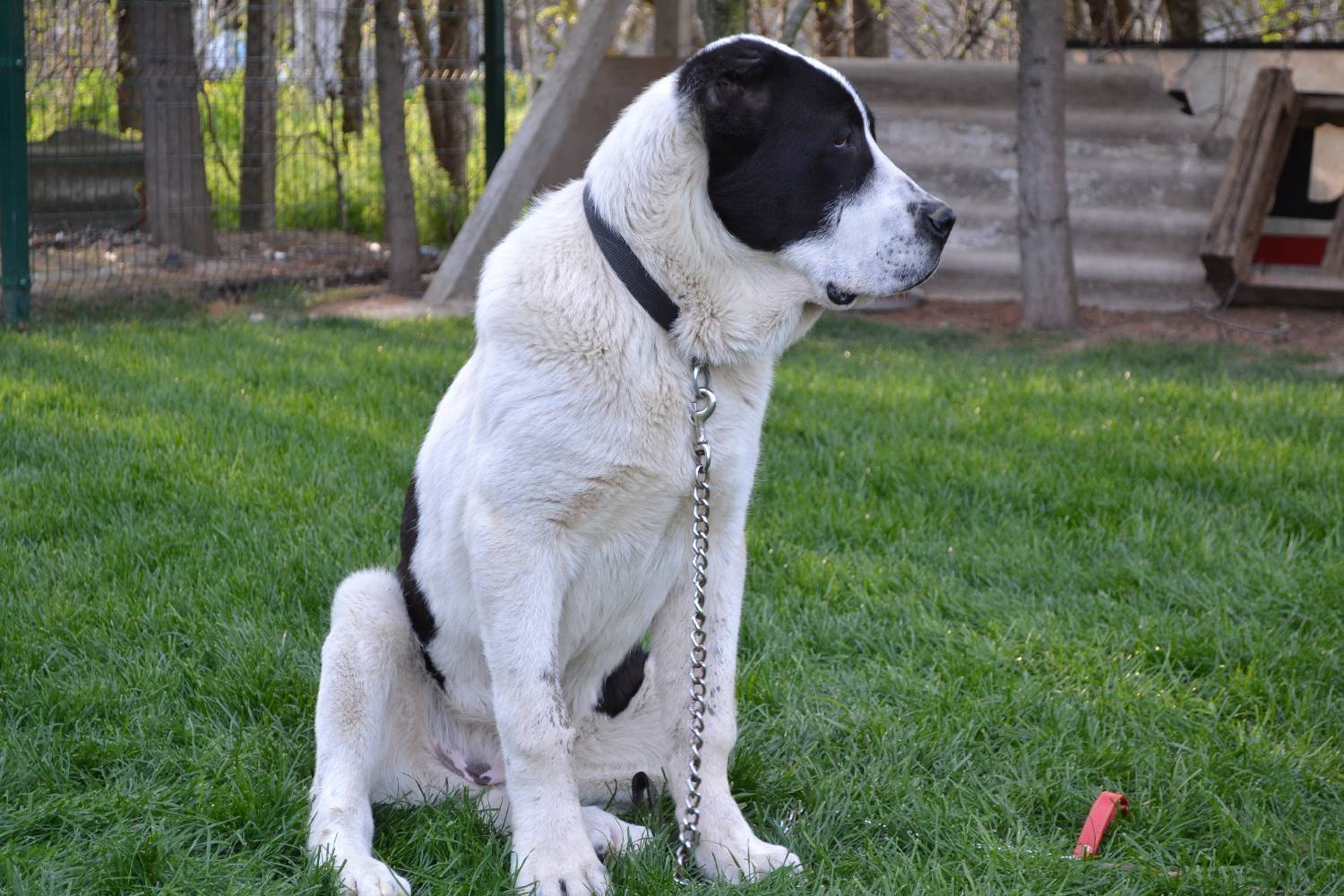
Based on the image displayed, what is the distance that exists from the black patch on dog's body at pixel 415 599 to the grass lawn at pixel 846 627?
31 centimetres

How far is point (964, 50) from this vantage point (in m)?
11.2

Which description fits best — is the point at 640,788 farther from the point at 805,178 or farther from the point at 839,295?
the point at 805,178

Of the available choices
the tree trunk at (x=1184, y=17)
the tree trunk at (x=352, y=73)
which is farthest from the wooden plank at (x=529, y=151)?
the tree trunk at (x=1184, y=17)

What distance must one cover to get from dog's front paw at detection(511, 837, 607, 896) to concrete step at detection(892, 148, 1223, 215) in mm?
7279

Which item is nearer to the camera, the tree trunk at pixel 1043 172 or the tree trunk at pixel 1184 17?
the tree trunk at pixel 1043 172

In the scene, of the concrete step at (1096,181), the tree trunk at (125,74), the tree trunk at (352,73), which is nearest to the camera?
the tree trunk at (125,74)

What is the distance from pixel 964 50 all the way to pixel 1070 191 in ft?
8.50

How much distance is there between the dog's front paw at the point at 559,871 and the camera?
7.48ft

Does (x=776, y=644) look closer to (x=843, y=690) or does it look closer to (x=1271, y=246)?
(x=843, y=690)

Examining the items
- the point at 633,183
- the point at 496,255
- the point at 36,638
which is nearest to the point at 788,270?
the point at 633,183

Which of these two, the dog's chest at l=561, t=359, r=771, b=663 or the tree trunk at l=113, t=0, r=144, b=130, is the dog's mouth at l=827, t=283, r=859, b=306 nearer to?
the dog's chest at l=561, t=359, r=771, b=663

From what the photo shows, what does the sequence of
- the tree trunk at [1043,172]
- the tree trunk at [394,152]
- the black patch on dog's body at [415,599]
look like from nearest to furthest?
the black patch on dog's body at [415,599]
the tree trunk at [1043,172]
the tree trunk at [394,152]

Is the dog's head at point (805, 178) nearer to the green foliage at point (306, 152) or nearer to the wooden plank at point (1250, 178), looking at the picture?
the green foliage at point (306, 152)

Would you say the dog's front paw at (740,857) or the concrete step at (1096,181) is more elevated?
the concrete step at (1096,181)
